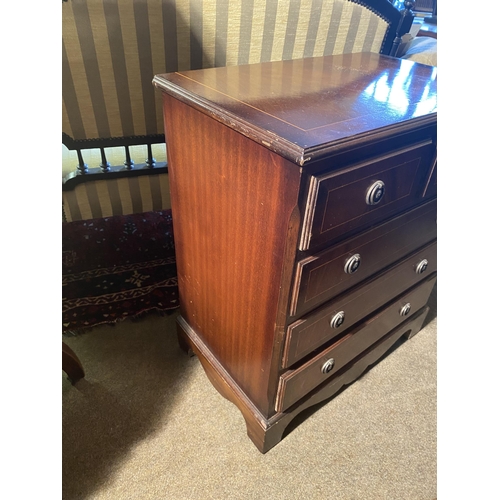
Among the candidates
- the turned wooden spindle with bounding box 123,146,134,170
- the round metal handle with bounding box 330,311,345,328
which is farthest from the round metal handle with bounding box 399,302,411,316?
the turned wooden spindle with bounding box 123,146,134,170

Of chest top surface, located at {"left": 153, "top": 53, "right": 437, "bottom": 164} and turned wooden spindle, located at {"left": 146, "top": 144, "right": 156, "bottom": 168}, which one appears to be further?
turned wooden spindle, located at {"left": 146, "top": 144, "right": 156, "bottom": 168}

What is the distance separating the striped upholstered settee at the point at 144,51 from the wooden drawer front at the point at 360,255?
765 mm

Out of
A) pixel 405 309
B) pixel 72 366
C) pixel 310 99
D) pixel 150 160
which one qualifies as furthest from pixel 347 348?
pixel 150 160

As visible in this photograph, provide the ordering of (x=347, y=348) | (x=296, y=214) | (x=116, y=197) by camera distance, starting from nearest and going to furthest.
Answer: (x=296, y=214) < (x=347, y=348) < (x=116, y=197)

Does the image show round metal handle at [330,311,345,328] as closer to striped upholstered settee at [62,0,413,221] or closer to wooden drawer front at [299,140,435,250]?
wooden drawer front at [299,140,435,250]

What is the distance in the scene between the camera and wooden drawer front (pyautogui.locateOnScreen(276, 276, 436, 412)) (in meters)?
0.98

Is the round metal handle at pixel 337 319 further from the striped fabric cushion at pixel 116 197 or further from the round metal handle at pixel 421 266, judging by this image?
the striped fabric cushion at pixel 116 197

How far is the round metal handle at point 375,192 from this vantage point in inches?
29.2

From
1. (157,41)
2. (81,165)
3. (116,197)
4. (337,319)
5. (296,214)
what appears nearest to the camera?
(296,214)

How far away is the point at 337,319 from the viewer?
954mm

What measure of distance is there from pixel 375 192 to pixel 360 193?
0.04 metres

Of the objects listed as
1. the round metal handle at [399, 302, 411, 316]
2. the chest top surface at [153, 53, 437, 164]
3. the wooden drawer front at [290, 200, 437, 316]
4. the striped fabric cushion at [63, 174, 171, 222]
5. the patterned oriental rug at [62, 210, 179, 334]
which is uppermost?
the chest top surface at [153, 53, 437, 164]

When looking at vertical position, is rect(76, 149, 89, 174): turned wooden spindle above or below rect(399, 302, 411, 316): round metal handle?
above

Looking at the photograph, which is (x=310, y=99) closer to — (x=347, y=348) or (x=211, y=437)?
(x=347, y=348)
